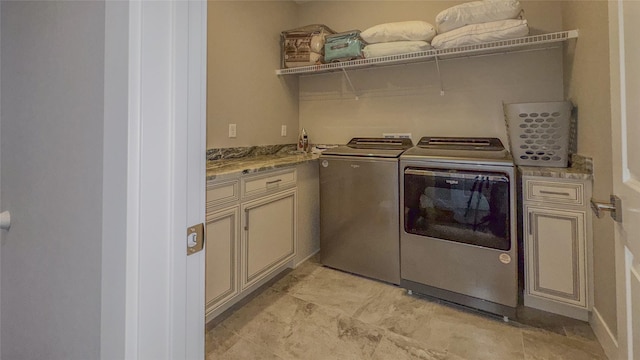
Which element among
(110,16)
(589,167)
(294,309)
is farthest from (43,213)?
(589,167)

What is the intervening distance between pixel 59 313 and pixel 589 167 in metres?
2.33

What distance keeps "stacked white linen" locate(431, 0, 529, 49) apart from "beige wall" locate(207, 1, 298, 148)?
1.44 meters

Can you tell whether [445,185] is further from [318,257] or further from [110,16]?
[110,16]

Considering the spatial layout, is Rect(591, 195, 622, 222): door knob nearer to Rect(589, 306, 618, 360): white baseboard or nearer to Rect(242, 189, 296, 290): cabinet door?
Rect(589, 306, 618, 360): white baseboard

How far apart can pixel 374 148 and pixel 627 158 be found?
73.1 inches

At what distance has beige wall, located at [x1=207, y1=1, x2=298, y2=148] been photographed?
7.45 feet

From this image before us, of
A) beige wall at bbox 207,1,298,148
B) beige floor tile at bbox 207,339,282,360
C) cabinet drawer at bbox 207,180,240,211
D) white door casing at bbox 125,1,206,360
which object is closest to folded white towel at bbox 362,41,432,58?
beige wall at bbox 207,1,298,148

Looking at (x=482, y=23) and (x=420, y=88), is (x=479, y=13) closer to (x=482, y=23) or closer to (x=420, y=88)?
(x=482, y=23)

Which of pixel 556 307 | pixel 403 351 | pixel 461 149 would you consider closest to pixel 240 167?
pixel 403 351

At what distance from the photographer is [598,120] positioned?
159 cm

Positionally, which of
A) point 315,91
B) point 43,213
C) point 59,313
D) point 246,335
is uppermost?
point 315,91

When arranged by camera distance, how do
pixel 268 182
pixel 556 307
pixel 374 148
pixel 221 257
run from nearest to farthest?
pixel 221 257, pixel 556 307, pixel 268 182, pixel 374 148

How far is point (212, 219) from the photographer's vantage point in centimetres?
174

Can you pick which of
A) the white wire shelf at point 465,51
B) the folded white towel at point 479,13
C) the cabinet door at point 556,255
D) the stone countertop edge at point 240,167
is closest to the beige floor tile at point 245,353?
the stone countertop edge at point 240,167
